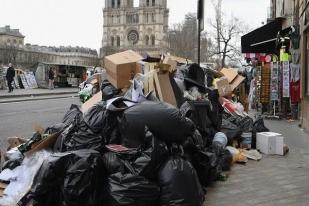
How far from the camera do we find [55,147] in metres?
5.59

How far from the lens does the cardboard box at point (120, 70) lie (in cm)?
728

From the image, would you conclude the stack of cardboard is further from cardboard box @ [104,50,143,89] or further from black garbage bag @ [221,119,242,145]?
cardboard box @ [104,50,143,89]

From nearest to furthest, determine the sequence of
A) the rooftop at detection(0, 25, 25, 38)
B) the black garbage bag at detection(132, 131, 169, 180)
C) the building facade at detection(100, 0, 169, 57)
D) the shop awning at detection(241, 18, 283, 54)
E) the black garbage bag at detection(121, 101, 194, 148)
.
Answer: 1. the black garbage bag at detection(132, 131, 169, 180)
2. the black garbage bag at detection(121, 101, 194, 148)
3. the shop awning at detection(241, 18, 283, 54)
4. the rooftop at detection(0, 25, 25, 38)
5. the building facade at detection(100, 0, 169, 57)

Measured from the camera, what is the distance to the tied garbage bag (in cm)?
443

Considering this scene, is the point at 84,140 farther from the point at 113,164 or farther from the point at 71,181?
the point at 71,181

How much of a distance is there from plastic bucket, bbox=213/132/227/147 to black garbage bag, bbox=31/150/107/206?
286 centimetres

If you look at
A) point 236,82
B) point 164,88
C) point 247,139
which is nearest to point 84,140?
point 164,88

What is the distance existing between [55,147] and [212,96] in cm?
341

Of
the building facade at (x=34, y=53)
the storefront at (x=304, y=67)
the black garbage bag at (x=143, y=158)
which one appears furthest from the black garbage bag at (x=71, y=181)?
the building facade at (x=34, y=53)

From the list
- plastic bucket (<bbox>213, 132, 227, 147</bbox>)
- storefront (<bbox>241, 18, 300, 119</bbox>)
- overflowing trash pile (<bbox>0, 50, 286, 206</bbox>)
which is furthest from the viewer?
storefront (<bbox>241, 18, 300, 119</bbox>)

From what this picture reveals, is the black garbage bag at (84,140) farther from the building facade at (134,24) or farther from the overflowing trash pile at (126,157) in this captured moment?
the building facade at (134,24)

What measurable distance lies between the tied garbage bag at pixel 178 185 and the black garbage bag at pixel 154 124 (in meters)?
0.42

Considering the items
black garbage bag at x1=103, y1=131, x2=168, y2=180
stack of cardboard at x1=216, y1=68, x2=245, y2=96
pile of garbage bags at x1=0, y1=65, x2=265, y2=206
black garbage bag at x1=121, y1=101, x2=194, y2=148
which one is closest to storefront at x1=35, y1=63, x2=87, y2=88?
stack of cardboard at x1=216, y1=68, x2=245, y2=96

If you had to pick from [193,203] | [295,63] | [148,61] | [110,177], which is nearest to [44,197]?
[110,177]
